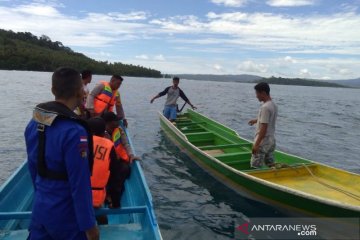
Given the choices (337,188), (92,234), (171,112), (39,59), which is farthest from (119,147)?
(39,59)

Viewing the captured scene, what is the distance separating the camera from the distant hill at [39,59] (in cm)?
9385

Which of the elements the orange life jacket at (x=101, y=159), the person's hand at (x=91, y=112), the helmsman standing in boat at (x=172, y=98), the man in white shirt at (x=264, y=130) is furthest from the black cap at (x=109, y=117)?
the helmsman standing in boat at (x=172, y=98)

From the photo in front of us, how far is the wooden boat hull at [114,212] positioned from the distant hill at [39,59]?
74.3m

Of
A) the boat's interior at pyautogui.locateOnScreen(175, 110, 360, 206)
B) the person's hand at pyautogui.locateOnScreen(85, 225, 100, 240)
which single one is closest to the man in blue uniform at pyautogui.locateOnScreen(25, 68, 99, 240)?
the person's hand at pyautogui.locateOnScreen(85, 225, 100, 240)

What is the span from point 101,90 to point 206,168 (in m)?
3.69

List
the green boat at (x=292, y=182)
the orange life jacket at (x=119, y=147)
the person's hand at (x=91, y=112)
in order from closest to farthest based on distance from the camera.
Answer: the green boat at (x=292, y=182)
the orange life jacket at (x=119, y=147)
the person's hand at (x=91, y=112)

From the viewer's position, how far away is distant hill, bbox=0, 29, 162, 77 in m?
93.8

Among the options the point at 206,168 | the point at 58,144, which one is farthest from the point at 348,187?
the point at 58,144

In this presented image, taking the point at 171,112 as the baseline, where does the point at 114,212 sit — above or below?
below

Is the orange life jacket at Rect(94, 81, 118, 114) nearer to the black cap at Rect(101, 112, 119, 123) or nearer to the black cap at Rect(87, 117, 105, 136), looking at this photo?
the black cap at Rect(101, 112, 119, 123)

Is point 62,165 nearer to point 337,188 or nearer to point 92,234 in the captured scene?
point 92,234

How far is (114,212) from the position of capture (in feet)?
15.1

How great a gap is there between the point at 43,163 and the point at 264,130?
5.79 metres

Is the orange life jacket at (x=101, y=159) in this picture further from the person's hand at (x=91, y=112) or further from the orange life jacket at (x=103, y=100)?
the orange life jacket at (x=103, y=100)
